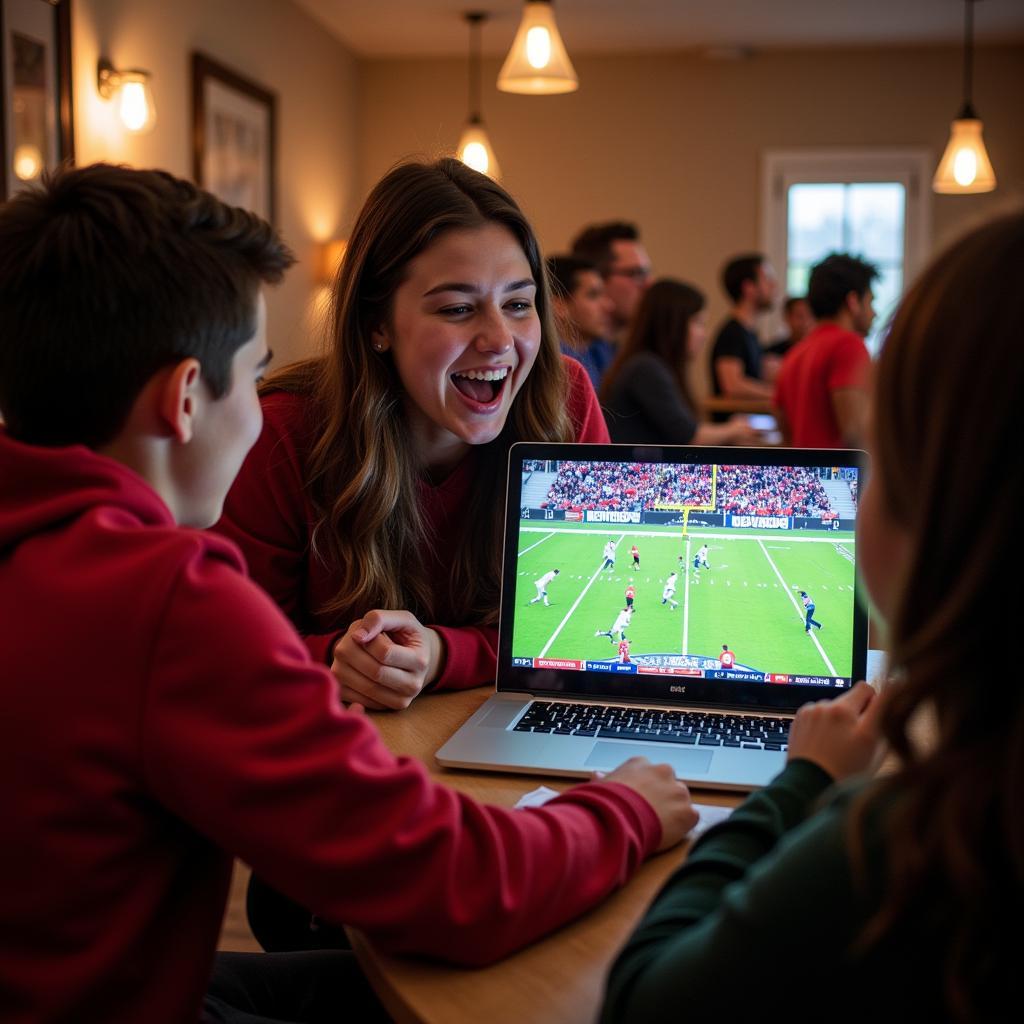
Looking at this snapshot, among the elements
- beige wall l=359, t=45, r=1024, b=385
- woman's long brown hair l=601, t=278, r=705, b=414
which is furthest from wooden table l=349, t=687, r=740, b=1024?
beige wall l=359, t=45, r=1024, b=385

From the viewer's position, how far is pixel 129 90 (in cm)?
407

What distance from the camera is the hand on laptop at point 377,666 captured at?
1296 mm

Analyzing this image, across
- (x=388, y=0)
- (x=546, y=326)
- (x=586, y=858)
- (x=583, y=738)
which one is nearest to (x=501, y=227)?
(x=546, y=326)

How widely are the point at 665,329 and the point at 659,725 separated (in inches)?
114

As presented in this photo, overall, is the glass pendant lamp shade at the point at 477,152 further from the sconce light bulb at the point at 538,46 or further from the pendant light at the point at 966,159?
the pendant light at the point at 966,159

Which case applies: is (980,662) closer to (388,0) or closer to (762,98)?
(388,0)

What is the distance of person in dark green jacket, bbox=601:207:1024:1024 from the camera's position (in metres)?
0.55

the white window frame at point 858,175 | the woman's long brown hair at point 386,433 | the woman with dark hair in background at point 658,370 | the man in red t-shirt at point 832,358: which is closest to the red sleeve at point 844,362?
the man in red t-shirt at point 832,358

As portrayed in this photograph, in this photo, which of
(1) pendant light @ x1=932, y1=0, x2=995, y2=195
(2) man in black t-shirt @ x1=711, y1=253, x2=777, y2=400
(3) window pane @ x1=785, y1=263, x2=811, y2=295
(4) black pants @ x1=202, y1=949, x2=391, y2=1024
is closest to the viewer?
(4) black pants @ x1=202, y1=949, x2=391, y2=1024

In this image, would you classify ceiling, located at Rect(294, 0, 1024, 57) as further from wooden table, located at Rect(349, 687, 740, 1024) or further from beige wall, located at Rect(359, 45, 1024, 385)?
wooden table, located at Rect(349, 687, 740, 1024)

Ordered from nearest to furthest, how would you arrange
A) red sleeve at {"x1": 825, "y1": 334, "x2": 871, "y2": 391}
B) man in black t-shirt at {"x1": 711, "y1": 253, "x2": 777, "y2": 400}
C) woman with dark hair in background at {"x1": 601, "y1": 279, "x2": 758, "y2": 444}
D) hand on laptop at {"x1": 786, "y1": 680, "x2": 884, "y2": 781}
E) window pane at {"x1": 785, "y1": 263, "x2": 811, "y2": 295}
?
1. hand on laptop at {"x1": 786, "y1": 680, "x2": 884, "y2": 781}
2. red sleeve at {"x1": 825, "y1": 334, "x2": 871, "y2": 391}
3. woman with dark hair in background at {"x1": 601, "y1": 279, "x2": 758, "y2": 444}
4. man in black t-shirt at {"x1": 711, "y1": 253, "x2": 777, "y2": 400}
5. window pane at {"x1": 785, "y1": 263, "x2": 811, "y2": 295}

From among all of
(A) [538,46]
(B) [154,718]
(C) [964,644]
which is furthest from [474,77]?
(C) [964,644]

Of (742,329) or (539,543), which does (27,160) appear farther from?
(742,329)

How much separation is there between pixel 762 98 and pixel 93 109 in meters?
4.20
